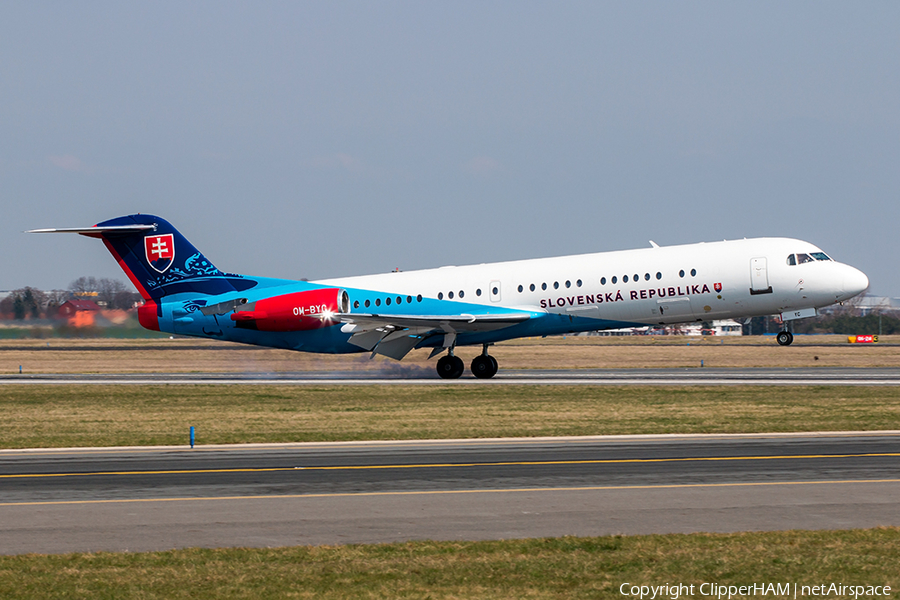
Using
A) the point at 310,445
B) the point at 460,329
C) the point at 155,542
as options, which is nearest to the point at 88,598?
the point at 155,542

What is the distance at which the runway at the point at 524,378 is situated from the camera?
3644 centimetres

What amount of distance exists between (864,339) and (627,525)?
101 meters

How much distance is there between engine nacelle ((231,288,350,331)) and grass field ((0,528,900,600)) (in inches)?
1145

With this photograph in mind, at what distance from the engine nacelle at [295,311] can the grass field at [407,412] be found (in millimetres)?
4625

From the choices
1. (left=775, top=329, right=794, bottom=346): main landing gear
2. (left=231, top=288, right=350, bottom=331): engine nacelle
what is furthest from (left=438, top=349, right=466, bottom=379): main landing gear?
(left=775, top=329, right=794, bottom=346): main landing gear

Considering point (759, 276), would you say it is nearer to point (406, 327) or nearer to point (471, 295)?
point (471, 295)

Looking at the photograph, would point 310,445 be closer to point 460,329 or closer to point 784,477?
point 784,477

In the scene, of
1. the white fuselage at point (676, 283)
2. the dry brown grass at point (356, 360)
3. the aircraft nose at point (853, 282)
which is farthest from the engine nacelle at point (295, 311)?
the aircraft nose at point (853, 282)

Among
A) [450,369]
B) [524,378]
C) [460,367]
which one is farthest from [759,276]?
[450,369]

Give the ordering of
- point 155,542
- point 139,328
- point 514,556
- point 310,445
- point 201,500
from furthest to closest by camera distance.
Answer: point 139,328 < point 310,445 < point 201,500 < point 155,542 < point 514,556

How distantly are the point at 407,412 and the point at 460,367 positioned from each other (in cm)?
1219

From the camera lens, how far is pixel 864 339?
10338 cm

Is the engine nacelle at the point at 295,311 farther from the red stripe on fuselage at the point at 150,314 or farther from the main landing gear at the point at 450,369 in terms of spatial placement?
the main landing gear at the point at 450,369

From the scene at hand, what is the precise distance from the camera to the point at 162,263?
1570 inches
